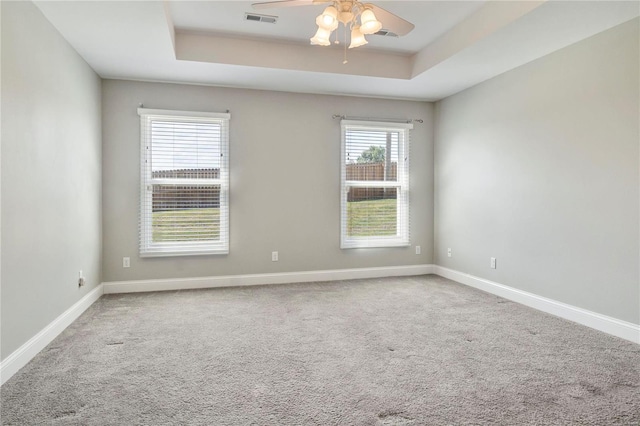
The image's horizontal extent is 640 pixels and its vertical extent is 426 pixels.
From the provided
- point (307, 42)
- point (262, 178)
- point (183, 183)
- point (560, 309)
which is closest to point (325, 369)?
point (560, 309)

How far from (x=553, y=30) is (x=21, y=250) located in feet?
14.0

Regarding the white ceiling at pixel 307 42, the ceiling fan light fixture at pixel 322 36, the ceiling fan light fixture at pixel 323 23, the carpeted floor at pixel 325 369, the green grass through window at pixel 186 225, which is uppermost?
the white ceiling at pixel 307 42

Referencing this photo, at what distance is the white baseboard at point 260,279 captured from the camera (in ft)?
13.8

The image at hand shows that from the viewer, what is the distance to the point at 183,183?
4.37 metres

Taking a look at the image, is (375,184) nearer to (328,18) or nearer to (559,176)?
(559,176)

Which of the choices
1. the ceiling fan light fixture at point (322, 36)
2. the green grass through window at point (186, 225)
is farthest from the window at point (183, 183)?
the ceiling fan light fixture at point (322, 36)

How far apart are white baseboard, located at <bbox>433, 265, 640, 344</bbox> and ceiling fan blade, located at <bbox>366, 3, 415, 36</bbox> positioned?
279 centimetres

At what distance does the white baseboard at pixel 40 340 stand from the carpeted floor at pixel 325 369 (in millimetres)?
58

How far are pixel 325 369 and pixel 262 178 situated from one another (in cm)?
283

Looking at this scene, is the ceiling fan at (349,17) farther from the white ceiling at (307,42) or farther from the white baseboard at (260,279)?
the white baseboard at (260,279)

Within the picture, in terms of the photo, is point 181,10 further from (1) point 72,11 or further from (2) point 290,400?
(2) point 290,400

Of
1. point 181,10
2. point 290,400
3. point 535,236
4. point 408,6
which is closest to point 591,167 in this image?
point 535,236

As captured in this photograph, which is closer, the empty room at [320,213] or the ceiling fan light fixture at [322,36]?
the empty room at [320,213]

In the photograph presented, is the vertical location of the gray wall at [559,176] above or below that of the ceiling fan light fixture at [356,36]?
below
